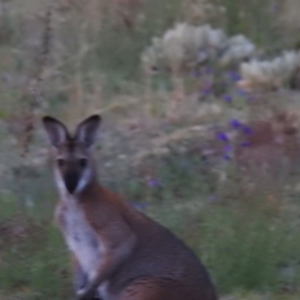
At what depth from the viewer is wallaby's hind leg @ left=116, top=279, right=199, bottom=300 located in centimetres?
567

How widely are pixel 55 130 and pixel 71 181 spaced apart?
33 cm

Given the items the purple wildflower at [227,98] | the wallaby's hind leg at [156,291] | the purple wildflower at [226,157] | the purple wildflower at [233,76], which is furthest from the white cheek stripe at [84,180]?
the purple wildflower at [233,76]

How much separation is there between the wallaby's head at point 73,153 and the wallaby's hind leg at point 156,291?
0.67 meters

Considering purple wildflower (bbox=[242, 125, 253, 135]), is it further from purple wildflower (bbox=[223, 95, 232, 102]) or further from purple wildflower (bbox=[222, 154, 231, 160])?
purple wildflower (bbox=[223, 95, 232, 102])

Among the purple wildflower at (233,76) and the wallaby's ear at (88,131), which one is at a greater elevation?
the purple wildflower at (233,76)

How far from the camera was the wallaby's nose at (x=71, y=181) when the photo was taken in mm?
6034

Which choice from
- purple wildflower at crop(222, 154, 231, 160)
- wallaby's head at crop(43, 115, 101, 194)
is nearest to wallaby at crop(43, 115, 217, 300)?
wallaby's head at crop(43, 115, 101, 194)

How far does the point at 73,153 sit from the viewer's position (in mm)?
6105

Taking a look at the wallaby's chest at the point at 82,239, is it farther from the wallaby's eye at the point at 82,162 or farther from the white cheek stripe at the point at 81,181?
the wallaby's eye at the point at 82,162

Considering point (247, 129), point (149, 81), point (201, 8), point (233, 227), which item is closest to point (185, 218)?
point (233, 227)

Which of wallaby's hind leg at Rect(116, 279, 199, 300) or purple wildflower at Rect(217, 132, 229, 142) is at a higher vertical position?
purple wildflower at Rect(217, 132, 229, 142)

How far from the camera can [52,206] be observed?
7973 millimetres

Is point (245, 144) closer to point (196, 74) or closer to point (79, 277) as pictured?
point (196, 74)

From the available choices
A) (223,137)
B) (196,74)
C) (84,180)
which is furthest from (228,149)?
(84,180)
